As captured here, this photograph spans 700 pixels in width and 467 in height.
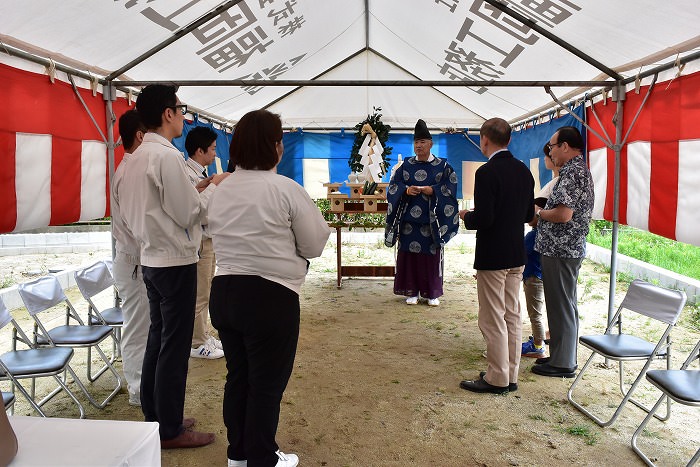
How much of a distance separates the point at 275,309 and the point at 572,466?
5.11 feet

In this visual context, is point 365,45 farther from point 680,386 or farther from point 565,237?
point 680,386

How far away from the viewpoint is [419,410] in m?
2.94

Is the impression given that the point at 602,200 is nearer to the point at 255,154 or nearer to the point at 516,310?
the point at 516,310

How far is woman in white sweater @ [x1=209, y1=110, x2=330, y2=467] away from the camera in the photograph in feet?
6.01

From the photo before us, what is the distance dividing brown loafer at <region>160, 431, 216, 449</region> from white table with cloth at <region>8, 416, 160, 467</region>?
115cm

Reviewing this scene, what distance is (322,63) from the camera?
23.8 ft

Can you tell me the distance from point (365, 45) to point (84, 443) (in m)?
6.99

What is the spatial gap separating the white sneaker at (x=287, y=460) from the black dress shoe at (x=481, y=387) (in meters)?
1.30

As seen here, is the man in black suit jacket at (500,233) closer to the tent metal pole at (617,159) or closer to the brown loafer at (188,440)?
the tent metal pole at (617,159)

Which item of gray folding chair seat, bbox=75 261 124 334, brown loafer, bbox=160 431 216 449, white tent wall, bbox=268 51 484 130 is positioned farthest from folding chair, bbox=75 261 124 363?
white tent wall, bbox=268 51 484 130

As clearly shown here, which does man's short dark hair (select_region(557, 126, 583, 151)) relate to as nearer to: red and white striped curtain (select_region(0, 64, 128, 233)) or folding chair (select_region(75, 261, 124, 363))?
folding chair (select_region(75, 261, 124, 363))

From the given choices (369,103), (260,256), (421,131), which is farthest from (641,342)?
(369,103)

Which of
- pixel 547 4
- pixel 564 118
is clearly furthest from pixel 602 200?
pixel 547 4

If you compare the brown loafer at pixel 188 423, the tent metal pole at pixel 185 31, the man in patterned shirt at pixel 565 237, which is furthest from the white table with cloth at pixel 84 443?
the tent metal pole at pixel 185 31
